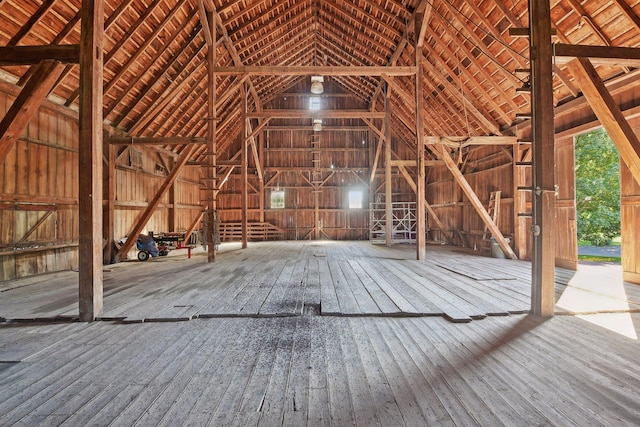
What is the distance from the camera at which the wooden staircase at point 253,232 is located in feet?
52.7

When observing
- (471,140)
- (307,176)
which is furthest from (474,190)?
(307,176)

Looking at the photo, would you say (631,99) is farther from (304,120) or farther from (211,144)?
(304,120)

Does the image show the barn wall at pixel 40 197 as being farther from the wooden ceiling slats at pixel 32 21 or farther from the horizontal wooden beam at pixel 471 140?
the horizontal wooden beam at pixel 471 140

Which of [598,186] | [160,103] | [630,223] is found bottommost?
[630,223]

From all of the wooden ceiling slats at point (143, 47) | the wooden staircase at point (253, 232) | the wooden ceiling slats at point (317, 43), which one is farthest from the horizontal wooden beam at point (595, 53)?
the wooden staircase at point (253, 232)

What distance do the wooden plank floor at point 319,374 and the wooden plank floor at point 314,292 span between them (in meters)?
0.39

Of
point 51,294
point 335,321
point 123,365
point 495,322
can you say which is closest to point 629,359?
point 495,322

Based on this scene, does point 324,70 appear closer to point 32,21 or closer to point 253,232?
point 32,21

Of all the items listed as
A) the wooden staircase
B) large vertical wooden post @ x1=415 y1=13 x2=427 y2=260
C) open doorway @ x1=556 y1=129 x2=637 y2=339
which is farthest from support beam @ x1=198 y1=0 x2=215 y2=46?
open doorway @ x1=556 y1=129 x2=637 y2=339

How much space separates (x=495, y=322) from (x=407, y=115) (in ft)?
35.0

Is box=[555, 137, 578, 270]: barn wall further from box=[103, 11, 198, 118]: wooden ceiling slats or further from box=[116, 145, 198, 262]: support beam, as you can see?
box=[103, 11, 198, 118]: wooden ceiling slats

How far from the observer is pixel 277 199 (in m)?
16.6

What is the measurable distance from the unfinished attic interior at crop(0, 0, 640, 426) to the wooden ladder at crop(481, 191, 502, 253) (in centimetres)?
7

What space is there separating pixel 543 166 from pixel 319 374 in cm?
344
